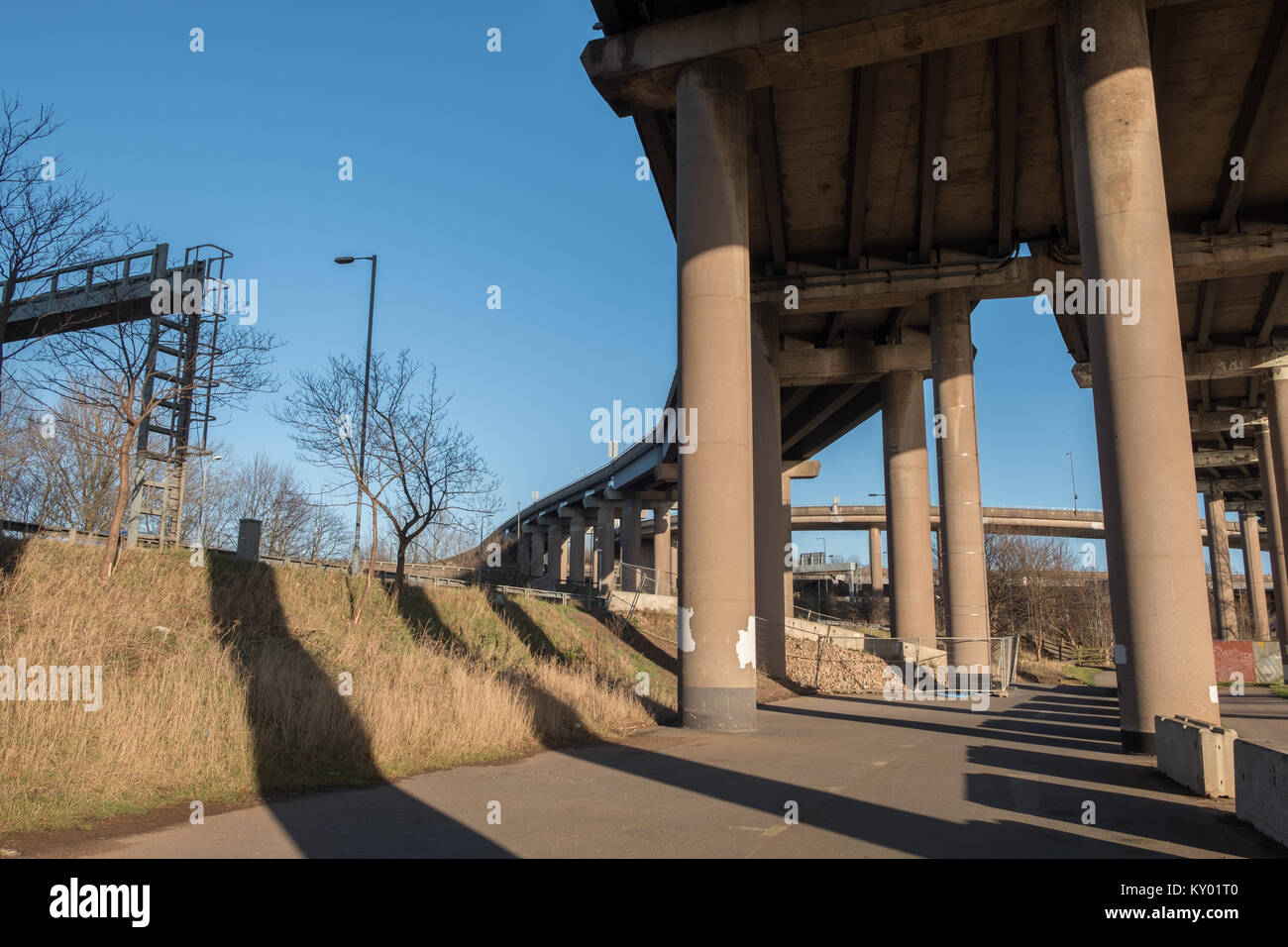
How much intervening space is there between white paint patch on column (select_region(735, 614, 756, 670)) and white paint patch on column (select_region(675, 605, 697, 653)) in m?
0.85

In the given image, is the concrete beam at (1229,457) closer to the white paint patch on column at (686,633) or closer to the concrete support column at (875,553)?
the concrete support column at (875,553)

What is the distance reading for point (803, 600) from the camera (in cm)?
9850

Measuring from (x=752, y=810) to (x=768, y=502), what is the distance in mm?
22746

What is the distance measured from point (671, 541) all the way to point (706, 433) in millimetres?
70413

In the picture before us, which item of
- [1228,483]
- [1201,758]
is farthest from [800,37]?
[1228,483]

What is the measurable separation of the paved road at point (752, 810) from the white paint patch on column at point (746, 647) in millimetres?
2742

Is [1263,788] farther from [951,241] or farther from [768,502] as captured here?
[951,241]

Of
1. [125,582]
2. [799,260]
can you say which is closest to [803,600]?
[799,260]

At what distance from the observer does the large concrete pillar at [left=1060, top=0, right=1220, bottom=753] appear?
516 inches

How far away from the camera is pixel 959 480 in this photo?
1225 inches

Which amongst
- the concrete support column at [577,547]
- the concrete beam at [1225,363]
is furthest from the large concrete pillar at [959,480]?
the concrete support column at [577,547]

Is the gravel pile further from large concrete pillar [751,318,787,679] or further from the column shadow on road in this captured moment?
the column shadow on road

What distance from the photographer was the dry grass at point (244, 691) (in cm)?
792

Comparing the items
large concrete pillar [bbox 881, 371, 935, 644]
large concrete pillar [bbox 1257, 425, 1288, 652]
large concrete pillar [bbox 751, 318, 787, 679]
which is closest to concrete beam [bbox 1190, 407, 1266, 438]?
large concrete pillar [bbox 1257, 425, 1288, 652]
